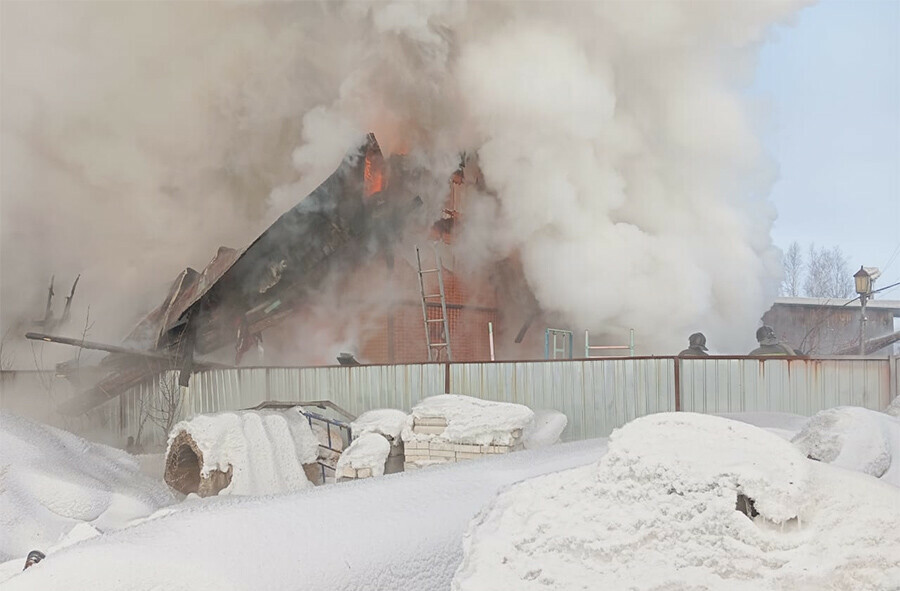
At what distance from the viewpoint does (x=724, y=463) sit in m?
2.66

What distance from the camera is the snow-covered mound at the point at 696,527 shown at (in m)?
2.33

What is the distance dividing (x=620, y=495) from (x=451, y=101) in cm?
985

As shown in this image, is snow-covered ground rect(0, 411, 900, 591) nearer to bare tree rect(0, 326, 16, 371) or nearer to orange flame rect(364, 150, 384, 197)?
orange flame rect(364, 150, 384, 197)

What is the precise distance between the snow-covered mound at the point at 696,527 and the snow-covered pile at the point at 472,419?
383cm

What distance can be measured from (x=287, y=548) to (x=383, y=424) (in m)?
4.42

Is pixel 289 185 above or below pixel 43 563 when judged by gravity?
→ above

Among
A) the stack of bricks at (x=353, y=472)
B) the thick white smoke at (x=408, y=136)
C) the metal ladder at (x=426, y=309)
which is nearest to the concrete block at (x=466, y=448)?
the stack of bricks at (x=353, y=472)

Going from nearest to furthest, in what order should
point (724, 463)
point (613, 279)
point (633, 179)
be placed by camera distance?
point (724, 463) → point (613, 279) → point (633, 179)

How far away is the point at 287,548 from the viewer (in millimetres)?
3039

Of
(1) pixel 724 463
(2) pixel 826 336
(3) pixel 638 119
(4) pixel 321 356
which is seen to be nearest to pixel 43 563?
(1) pixel 724 463

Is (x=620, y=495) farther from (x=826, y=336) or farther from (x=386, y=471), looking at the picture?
(x=826, y=336)

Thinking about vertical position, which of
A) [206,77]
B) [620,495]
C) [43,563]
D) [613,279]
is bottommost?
[43,563]

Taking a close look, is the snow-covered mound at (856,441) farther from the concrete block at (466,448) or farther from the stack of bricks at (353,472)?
the stack of bricks at (353,472)

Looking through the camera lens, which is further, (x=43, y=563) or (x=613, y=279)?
(x=613, y=279)
